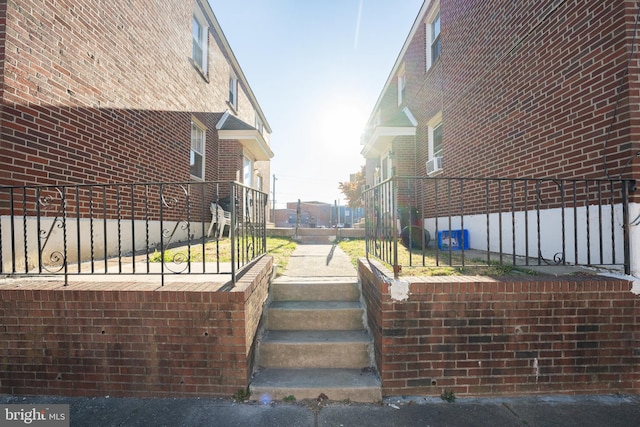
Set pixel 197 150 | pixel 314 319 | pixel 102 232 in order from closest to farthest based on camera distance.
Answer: pixel 314 319 < pixel 102 232 < pixel 197 150

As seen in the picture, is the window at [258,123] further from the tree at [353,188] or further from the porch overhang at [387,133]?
the tree at [353,188]

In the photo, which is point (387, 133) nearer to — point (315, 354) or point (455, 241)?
point (455, 241)

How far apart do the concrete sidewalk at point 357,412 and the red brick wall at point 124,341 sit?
0.11 m

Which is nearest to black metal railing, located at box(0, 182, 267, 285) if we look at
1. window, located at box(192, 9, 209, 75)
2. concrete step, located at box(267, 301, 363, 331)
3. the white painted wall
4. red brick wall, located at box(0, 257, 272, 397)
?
red brick wall, located at box(0, 257, 272, 397)

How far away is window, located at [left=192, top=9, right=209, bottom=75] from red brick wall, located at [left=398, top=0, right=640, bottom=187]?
22.4 ft

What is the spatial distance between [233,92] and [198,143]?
442 cm

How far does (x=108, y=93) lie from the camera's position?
14.5 ft

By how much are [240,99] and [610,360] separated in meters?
13.2

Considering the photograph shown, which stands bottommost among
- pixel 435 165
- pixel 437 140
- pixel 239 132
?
pixel 435 165

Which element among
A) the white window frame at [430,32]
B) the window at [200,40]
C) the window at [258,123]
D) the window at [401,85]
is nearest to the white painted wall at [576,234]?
the white window frame at [430,32]

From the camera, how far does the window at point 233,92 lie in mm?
11288

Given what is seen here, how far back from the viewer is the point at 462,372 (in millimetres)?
2361

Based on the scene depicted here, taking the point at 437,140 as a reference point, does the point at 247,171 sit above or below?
below

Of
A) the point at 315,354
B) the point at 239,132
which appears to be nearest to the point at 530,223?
the point at 315,354
